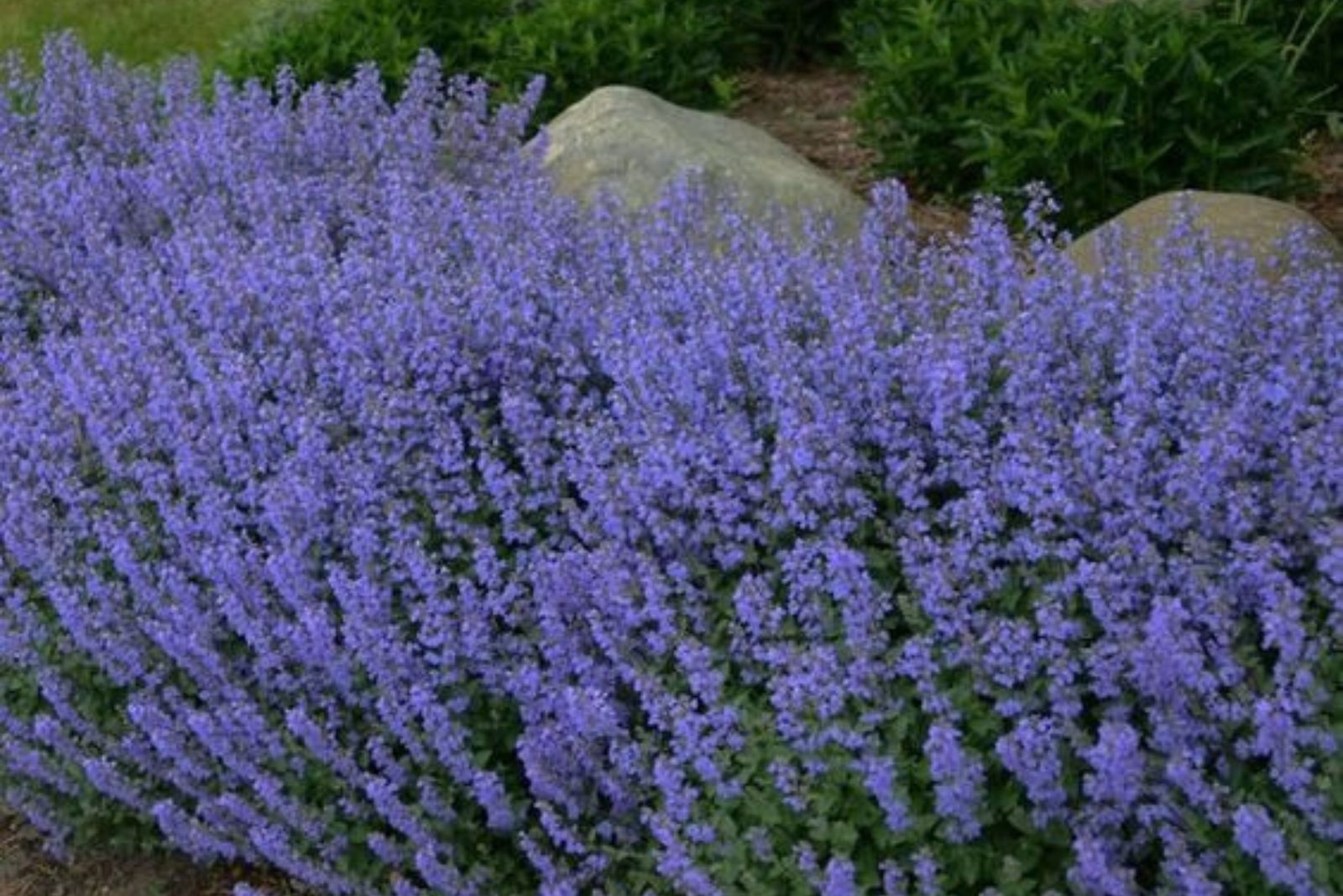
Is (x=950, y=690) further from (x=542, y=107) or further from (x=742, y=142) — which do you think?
(x=542, y=107)

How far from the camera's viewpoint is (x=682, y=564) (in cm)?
322

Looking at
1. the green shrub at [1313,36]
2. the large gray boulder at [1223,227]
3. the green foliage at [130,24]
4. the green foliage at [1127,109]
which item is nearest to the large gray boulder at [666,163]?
the green foliage at [1127,109]

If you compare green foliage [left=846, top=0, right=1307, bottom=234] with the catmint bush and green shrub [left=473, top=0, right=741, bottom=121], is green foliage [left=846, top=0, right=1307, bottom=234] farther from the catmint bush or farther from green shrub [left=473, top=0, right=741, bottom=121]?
the catmint bush

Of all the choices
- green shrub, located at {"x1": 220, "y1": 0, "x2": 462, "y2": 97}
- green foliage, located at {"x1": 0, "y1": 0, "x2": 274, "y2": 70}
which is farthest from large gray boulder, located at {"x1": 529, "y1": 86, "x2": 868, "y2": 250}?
green foliage, located at {"x1": 0, "y1": 0, "x2": 274, "y2": 70}

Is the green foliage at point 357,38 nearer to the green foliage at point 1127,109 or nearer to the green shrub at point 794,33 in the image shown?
the green shrub at point 794,33

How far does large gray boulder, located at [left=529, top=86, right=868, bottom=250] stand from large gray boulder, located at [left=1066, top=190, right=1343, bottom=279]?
0.81 metres

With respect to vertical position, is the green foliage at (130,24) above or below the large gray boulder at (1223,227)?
above

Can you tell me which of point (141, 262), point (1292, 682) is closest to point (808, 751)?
point (1292, 682)

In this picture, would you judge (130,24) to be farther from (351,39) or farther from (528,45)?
(528,45)

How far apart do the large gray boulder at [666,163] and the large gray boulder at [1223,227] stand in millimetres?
813

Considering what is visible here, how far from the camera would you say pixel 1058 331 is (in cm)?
340

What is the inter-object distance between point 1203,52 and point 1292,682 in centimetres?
314

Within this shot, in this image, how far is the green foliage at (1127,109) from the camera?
17.5 feet

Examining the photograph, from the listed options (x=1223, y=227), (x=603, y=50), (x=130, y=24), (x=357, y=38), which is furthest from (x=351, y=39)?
(x=1223, y=227)
